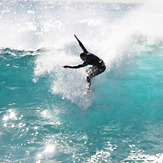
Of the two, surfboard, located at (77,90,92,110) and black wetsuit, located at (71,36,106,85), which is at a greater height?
black wetsuit, located at (71,36,106,85)

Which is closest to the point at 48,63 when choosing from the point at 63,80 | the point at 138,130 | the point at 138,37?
the point at 63,80

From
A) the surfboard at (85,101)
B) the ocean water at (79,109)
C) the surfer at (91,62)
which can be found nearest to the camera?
the ocean water at (79,109)

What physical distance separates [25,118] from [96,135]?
273 cm

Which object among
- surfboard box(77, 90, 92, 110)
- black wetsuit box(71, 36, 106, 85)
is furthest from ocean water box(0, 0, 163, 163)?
black wetsuit box(71, 36, 106, 85)

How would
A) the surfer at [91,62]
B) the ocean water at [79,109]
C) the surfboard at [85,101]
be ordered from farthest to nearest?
the surfboard at [85,101], the surfer at [91,62], the ocean water at [79,109]

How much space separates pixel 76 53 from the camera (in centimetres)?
1285

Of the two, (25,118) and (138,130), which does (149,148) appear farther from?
(25,118)

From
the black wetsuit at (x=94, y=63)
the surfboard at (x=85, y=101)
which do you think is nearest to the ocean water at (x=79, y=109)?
the surfboard at (x=85, y=101)

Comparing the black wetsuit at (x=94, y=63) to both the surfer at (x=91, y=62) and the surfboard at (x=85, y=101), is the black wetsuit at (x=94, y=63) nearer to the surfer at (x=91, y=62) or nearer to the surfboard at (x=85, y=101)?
the surfer at (x=91, y=62)

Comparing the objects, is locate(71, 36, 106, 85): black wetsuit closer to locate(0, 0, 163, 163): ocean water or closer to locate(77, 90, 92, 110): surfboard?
locate(77, 90, 92, 110): surfboard

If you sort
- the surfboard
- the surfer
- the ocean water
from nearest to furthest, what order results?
the ocean water
the surfer
the surfboard

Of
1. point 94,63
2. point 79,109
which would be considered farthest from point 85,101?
point 94,63

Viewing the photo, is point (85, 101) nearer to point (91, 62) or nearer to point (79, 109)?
point (79, 109)

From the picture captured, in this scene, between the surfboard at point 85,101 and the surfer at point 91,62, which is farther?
the surfboard at point 85,101
